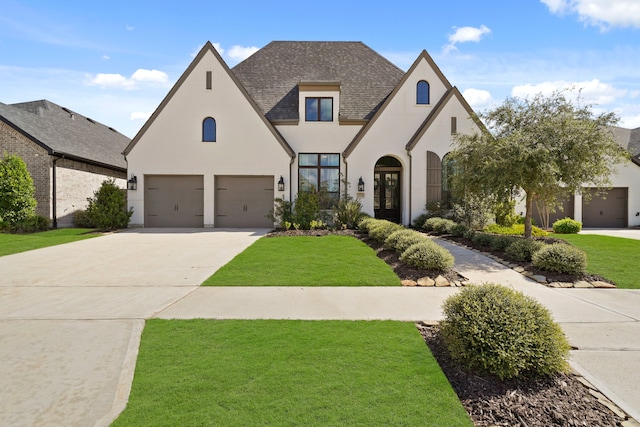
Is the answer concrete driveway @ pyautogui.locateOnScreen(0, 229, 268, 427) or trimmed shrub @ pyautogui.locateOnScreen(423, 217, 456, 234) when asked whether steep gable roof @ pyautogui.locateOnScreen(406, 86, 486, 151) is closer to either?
trimmed shrub @ pyautogui.locateOnScreen(423, 217, 456, 234)

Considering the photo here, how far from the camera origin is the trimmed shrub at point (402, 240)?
8.66 m

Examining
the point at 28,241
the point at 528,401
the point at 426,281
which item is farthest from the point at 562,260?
the point at 28,241

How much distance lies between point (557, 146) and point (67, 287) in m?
12.6

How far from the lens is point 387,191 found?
18.8 m

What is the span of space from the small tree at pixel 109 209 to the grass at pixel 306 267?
9.14 metres

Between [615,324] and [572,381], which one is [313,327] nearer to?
[572,381]

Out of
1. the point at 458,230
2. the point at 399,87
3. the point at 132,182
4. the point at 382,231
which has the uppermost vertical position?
the point at 399,87

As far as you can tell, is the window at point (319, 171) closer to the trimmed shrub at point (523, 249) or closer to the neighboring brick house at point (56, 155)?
the trimmed shrub at point (523, 249)

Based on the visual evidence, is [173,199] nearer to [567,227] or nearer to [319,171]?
[319,171]

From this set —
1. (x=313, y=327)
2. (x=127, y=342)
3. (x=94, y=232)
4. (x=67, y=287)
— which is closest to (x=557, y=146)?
(x=313, y=327)

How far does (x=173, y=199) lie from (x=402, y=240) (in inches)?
520

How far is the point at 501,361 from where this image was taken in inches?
125

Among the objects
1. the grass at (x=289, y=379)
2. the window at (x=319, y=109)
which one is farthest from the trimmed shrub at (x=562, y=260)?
the window at (x=319, y=109)

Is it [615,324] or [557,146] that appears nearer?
[615,324]
